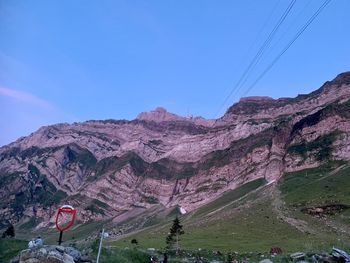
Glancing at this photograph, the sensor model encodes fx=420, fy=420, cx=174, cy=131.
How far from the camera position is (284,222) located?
109625 mm

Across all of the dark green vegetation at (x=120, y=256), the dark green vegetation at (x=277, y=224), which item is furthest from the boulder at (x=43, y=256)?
the dark green vegetation at (x=277, y=224)

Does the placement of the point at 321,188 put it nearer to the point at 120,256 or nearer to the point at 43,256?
the point at 120,256

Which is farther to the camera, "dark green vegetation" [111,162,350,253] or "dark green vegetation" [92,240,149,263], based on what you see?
"dark green vegetation" [111,162,350,253]

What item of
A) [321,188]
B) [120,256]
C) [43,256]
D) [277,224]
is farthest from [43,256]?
[321,188]

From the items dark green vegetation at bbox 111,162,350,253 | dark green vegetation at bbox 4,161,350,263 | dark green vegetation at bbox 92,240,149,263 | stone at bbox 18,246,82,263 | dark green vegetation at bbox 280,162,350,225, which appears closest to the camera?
stone at bbox 18,246,82,263

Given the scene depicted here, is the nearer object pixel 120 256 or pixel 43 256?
pixel 43 256

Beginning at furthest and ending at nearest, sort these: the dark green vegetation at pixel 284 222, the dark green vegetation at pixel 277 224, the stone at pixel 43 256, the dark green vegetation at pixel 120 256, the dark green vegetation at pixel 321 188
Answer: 1. the dark green vegetation at pixel 321 188
2. the dark green vegetation at pixel 284 222
3. the dark green vegetation at pixel 277 224
4. the dark green vegetation at pixel 120 256
5. the stone at pixel 43 256

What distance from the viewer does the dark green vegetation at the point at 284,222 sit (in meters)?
84.4

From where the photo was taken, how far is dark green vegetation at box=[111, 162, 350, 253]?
277 feet

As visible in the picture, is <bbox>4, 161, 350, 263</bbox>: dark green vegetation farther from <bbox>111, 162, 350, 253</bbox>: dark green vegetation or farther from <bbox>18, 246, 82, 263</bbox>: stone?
<bbox>18, 246, 82, 263</bbox>: stone

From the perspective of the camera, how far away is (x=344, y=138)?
189m

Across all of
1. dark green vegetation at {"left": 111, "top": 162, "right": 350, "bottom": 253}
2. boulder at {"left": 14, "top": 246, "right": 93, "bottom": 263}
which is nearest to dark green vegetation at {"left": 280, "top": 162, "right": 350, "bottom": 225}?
dark green vegetation at {"left": 111, "top": 162, "right": 350, "bottom": 253}

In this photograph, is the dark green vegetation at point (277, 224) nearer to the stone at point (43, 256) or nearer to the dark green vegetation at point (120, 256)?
the dark green vegetation at point (120, 256)

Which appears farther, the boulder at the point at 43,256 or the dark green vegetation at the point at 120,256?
the dark green vegetation at the point at 120,256
